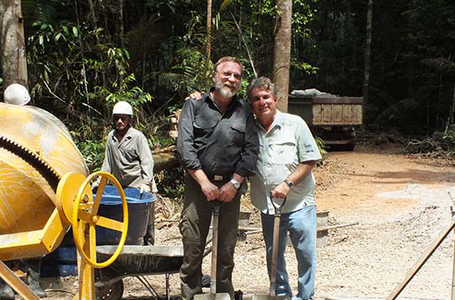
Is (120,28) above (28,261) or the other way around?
above

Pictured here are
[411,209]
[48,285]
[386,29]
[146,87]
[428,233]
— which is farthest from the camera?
[386,29]

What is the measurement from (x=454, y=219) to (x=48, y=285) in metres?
4.05

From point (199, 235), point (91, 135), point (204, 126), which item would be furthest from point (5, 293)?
point (91, 135)

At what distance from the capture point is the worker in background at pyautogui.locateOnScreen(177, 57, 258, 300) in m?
4.20

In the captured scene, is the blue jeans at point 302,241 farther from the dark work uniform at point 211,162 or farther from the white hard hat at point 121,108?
the white hard hat at point 121,108

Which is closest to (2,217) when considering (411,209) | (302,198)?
(302,198)

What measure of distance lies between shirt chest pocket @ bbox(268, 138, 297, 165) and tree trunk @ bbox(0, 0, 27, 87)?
3.40m

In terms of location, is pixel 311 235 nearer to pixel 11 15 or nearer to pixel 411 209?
pixel 11 15

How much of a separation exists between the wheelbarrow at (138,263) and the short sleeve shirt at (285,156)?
88 cm

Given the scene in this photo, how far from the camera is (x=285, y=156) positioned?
4.34 meters

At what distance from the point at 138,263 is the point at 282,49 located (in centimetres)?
527

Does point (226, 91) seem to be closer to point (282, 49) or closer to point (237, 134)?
point (237, 134)

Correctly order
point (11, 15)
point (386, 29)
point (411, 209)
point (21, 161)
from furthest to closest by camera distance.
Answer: point (386, 29)
point (411, 209)
point (11, 15)
point (21, 161)

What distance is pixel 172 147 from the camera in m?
9.42
